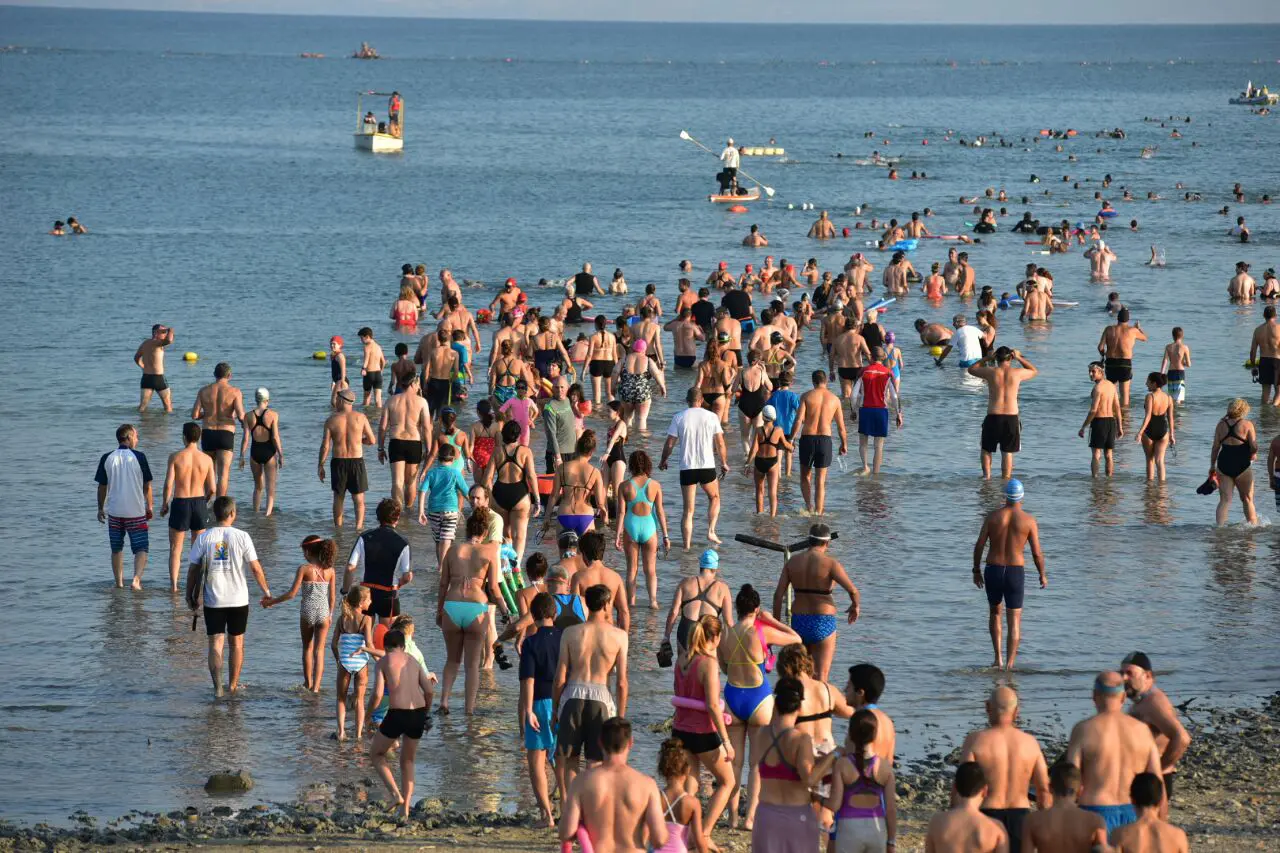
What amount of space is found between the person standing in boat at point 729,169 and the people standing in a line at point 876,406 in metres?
38.2

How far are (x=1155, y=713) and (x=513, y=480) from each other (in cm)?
721

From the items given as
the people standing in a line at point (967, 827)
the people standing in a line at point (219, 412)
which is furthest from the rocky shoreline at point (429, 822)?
the people standing in a line at point (219, 412)

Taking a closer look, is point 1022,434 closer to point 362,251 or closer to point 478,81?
point 362,251

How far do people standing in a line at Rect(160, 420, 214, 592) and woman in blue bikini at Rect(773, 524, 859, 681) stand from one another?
19.3 ft

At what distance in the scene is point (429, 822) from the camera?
991 centimetres

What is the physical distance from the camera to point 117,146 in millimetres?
88125

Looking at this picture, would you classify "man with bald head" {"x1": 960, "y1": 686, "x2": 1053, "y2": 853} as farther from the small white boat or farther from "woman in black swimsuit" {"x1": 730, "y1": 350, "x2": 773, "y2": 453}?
the small white boat

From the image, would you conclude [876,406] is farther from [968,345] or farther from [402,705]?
[402,705]

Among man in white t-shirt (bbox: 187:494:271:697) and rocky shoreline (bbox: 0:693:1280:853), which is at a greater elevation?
man in white t-shirt (bbox: 187:494:271:697)

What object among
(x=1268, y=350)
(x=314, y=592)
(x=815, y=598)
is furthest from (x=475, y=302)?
(x=815, y=598)

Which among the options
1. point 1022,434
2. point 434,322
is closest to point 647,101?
→ point 434,322

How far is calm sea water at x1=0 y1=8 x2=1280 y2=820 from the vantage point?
12.1 metres

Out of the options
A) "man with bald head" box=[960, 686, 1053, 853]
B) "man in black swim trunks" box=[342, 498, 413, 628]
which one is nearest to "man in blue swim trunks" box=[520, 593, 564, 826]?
"man in black swim trunks" box=[342, 498, 413, 628]

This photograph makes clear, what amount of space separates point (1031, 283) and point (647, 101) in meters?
110
